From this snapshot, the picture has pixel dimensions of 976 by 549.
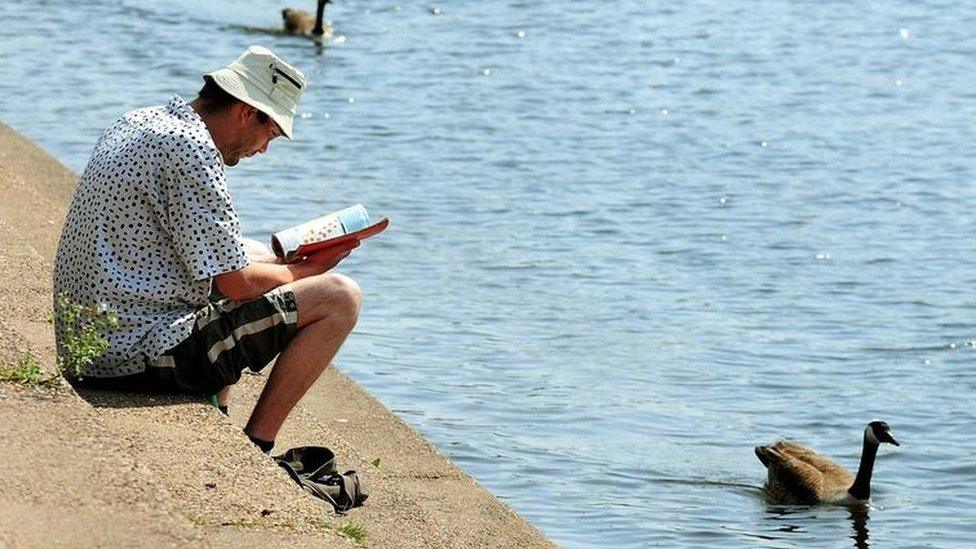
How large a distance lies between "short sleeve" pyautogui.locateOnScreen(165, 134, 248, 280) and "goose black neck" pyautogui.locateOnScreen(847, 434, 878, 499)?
13.5 ft

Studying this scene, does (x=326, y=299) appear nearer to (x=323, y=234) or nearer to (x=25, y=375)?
(x=323, y=234)

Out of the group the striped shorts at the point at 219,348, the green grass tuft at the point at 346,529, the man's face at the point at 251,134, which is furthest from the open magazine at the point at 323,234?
the green grass tuft at the point at 346,529

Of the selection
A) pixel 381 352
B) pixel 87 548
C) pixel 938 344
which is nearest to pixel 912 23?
pixel 938 344

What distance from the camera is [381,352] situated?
10609 millimetres

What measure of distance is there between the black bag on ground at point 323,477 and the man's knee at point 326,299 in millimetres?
482

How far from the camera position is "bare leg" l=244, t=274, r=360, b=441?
6258mm

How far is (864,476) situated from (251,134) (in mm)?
4206

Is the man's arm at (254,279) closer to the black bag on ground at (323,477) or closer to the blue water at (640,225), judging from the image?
the black bag on ground at (323,477)

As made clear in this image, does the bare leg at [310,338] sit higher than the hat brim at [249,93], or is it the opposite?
the hat brim at [249,93]

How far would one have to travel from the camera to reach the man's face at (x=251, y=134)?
6059mm

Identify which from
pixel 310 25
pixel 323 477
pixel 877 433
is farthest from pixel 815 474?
pixel 310 25

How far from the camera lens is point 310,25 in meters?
25.0

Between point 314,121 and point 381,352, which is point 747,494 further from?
point 314,121

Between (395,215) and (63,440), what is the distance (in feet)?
30.3
